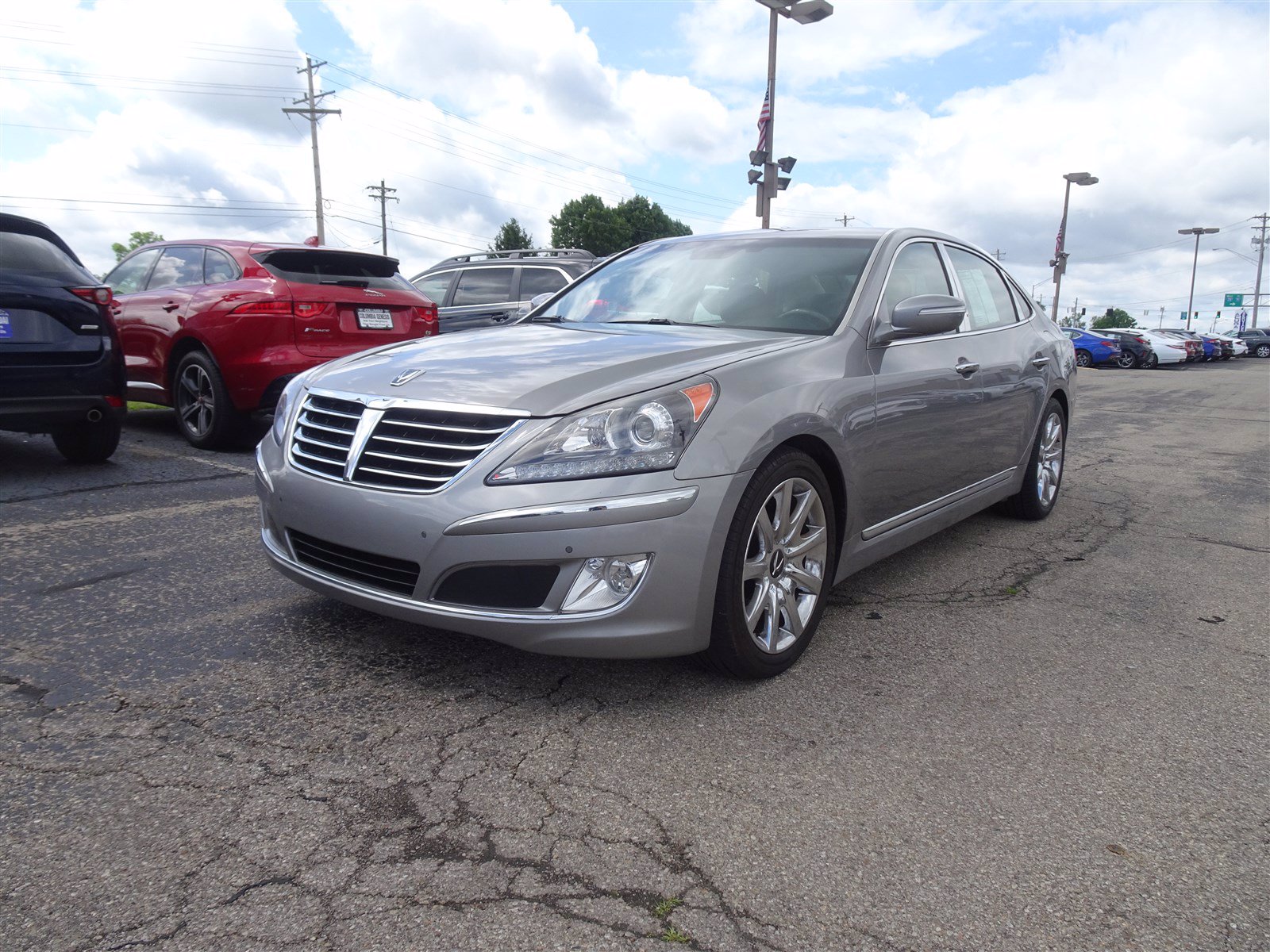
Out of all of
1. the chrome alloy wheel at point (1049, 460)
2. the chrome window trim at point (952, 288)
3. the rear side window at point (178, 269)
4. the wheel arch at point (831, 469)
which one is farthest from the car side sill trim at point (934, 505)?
the rear side window at point (178, 269)

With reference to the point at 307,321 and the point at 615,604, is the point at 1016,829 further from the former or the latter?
the point at 307,321

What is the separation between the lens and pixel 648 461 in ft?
8.80

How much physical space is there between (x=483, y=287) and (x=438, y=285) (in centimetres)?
77

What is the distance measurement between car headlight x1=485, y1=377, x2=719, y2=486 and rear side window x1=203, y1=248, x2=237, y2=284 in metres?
5.22

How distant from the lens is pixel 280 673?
299 centimetres

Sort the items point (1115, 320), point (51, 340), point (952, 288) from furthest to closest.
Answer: point (1115, 320)
point (51, 340)
point (952, 288)

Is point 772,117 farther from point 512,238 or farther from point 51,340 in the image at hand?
point 512,238

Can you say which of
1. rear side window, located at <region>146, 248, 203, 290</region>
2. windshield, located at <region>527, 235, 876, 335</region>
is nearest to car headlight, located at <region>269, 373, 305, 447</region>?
windshield, located at <region>527, 235, 876, 335</region>

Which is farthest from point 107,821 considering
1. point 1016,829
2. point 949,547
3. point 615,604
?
point 949,547

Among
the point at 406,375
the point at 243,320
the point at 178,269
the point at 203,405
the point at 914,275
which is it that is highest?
the point at 178,269

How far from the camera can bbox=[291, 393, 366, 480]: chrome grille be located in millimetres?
2984

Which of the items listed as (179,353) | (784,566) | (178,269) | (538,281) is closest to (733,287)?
(784,566)

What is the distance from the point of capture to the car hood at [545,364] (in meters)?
2.82

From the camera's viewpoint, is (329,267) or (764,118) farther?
(764,118)
